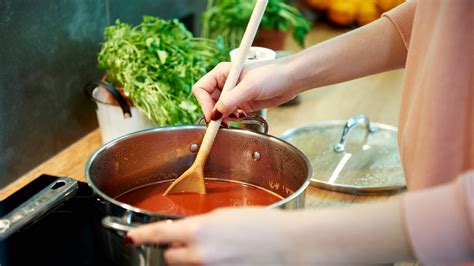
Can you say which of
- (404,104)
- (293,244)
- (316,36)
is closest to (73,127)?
(404,104)

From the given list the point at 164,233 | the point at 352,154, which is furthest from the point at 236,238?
the point at 352,154

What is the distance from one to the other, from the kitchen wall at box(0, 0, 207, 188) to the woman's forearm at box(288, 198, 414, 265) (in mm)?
788

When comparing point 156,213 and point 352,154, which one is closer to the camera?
point 156,213

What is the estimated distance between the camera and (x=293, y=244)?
67 centimetres

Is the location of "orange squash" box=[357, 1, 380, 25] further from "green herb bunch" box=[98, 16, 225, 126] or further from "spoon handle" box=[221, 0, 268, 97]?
"spoon handle" box=[221, 0, 268, 97]

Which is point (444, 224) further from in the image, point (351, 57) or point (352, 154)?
point (352, 154)

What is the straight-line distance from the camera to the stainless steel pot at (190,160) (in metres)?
1.08

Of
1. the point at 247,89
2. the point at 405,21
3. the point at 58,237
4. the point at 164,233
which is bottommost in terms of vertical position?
the point at 58,237

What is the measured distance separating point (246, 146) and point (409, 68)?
32cm

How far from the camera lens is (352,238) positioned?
26.2 inches

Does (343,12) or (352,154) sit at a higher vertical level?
(343,12)

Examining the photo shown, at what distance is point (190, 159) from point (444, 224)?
608mm

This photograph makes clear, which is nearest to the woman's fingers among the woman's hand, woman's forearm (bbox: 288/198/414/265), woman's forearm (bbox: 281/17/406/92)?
the woman's hand

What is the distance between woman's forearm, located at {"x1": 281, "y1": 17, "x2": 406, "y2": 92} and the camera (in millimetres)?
1115
